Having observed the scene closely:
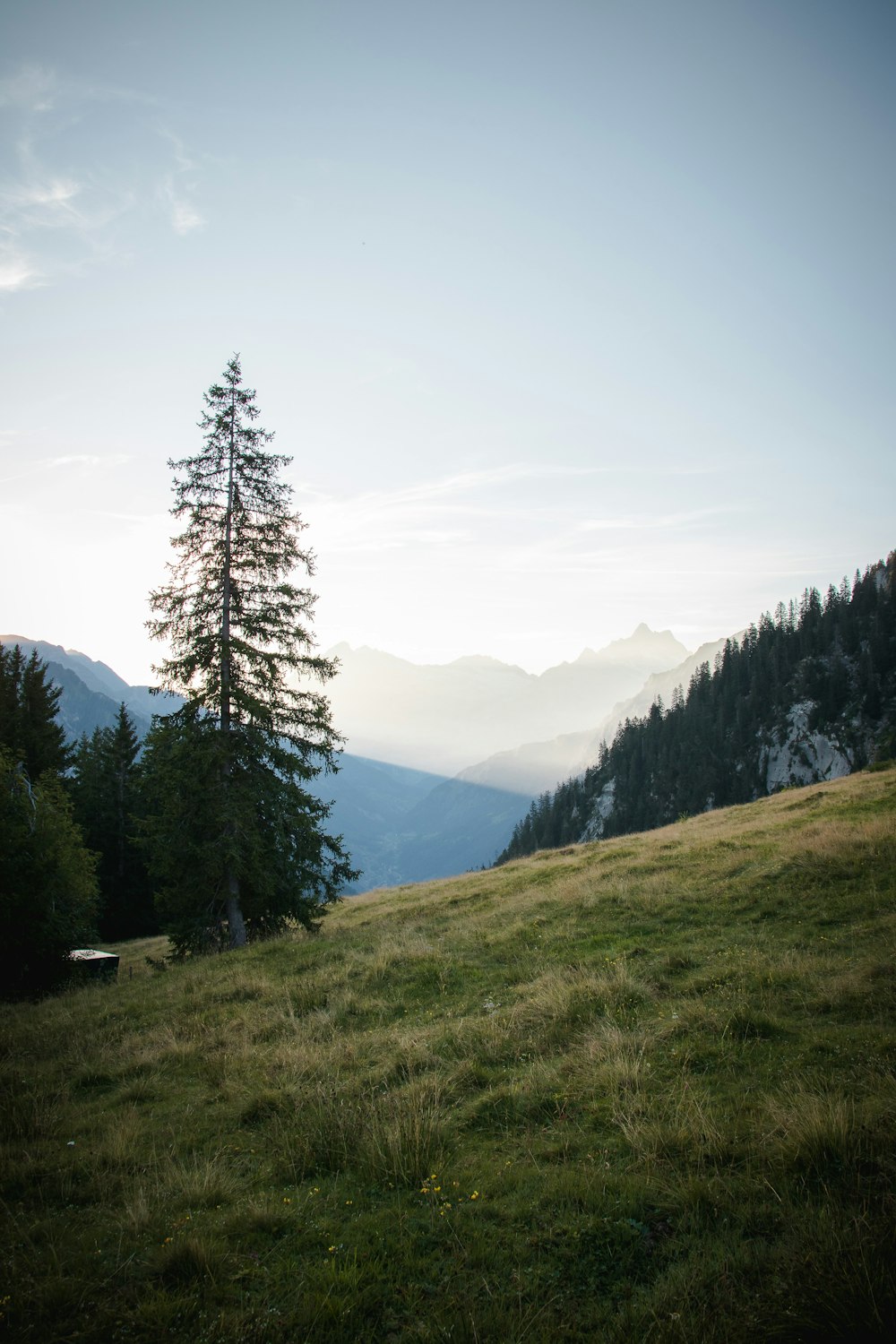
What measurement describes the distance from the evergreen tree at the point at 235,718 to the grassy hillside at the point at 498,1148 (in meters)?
6.79

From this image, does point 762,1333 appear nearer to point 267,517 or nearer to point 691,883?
point 691,883

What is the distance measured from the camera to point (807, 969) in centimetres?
774

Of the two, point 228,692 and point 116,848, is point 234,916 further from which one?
point 116,848

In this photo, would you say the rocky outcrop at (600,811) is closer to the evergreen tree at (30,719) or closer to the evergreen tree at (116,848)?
the evergreen tree at (116,848)

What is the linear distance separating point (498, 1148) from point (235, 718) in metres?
14.9

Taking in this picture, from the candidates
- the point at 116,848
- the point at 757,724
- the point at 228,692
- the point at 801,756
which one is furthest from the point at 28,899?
the point at 757,724

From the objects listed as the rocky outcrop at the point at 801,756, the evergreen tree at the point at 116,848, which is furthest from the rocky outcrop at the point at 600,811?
the evergreen tree at the point at 116,848

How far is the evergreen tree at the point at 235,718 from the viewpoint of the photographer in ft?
57.2

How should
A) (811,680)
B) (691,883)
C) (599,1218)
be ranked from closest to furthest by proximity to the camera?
(599,1218), (691,883), (811,680)

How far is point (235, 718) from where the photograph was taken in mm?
18141

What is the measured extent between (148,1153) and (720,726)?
117m

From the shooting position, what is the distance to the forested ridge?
306ft

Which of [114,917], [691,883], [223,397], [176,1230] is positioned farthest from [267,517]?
[114,917]

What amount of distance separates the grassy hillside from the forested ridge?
87.8 meters
